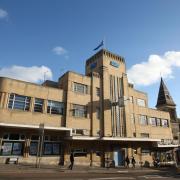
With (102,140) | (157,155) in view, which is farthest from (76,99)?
(157,155)

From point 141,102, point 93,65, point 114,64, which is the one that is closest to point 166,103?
point 141,102

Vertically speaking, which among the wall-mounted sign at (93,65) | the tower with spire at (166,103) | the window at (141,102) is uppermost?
the wall-mounted sign at (93,65)

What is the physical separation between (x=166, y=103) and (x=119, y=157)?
2916 cm

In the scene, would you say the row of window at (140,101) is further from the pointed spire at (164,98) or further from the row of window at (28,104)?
the pointed spire at (164,98)

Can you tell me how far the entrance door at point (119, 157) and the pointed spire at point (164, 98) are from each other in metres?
28.4

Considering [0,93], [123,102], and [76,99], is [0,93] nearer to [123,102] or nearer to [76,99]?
[76,99]

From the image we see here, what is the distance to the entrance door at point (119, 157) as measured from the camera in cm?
3247

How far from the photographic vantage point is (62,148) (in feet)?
93.4

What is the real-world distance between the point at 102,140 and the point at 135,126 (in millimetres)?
9954

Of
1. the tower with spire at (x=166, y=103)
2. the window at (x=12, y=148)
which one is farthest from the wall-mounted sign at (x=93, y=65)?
the tower with spire at (x=166, y=103)

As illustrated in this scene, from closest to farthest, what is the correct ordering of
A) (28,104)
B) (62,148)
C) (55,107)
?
(28,104) < (62,148) < (55,107)

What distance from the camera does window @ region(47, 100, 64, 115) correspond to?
29050 millimetres

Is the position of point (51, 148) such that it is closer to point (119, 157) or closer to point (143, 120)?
point (119, 157)

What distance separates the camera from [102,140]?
30.5 metres
